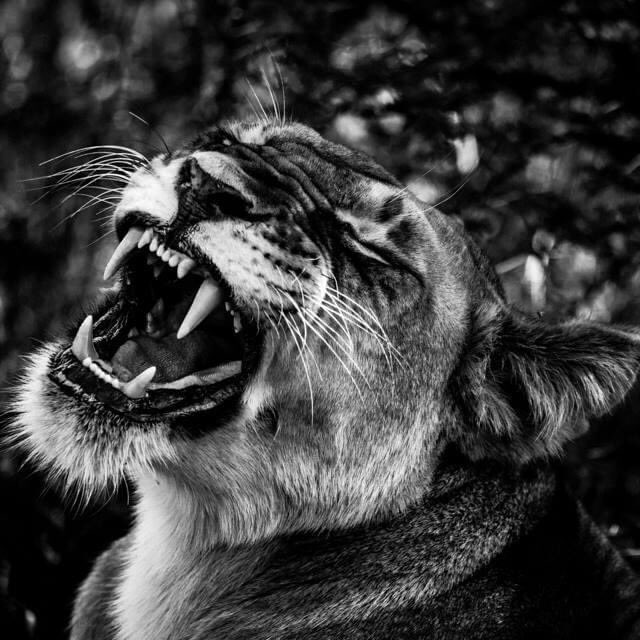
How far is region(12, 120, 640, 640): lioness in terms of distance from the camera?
8.79ft

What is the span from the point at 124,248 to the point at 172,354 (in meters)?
0.39

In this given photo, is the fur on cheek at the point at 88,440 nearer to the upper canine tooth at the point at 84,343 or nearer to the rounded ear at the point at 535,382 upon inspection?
the upper canine tooth at the point at 84,343

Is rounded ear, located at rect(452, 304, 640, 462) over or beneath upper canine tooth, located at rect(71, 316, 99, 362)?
beneath

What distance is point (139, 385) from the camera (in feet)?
8.52

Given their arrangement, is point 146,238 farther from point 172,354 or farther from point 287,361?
point 287,361

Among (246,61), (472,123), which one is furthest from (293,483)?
(246,61)

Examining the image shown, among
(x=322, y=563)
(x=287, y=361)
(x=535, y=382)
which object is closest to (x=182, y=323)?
(x=287, y=361)

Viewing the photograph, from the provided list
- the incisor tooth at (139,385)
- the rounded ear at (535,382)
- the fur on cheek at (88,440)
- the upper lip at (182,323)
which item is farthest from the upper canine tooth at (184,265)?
the rounded ear at (535,382)

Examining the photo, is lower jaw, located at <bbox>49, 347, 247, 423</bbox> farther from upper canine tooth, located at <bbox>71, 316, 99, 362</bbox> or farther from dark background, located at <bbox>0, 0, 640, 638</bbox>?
dark background, located at <bbox>0, 0, 640, 638</bbox>

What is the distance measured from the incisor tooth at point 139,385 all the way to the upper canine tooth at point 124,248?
0.36 metres

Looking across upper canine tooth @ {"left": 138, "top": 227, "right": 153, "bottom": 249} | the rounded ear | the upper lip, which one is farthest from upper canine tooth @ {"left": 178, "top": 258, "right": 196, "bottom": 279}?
the rounded ear

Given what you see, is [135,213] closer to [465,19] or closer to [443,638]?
[443,638]

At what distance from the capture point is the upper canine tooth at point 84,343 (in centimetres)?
271

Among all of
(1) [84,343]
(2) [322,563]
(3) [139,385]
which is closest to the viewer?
(3) [139,385]
